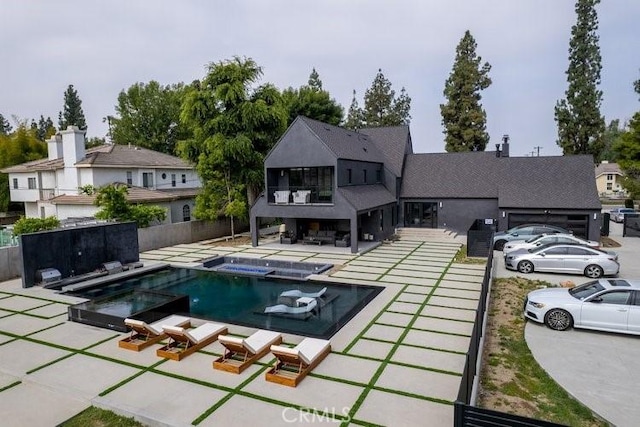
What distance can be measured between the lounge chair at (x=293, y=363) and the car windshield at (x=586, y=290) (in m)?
7.31

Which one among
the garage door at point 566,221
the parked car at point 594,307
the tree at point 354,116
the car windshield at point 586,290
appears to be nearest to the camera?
the parked car at point 594,307

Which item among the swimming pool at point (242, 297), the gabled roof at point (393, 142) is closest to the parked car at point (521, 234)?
the gabled roof at point (393, 142)

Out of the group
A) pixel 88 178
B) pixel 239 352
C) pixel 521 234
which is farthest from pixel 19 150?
pixel 521 234

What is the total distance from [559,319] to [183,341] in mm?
9887

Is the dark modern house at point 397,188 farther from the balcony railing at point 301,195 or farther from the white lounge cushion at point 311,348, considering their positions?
the white lounge cushion at point 311,348

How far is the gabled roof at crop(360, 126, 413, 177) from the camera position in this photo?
3161 centimetres

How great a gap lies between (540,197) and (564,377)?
2095cm

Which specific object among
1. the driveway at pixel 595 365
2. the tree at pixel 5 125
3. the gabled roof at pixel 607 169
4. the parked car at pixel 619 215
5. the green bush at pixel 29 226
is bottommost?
the driveway at pixel 595 365

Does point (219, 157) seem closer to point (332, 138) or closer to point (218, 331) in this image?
point (332, 138)

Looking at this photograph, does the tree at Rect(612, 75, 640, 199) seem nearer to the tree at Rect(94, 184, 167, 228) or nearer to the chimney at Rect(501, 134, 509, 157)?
the chimney at Rect(501, 134, 509, 157)

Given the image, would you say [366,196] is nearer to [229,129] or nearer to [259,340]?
[229,129]

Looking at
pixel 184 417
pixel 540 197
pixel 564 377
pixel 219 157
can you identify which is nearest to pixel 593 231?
pixel 540 197

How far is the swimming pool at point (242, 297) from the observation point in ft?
40.0

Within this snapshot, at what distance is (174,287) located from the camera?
17141 millimetres
